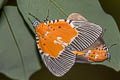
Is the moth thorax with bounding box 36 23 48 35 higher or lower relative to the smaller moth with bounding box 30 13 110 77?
higher

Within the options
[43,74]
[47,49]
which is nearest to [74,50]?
[47,49]

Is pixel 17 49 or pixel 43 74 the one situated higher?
pixel 17 49

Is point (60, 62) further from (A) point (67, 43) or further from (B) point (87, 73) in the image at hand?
(B) point (87, 73)

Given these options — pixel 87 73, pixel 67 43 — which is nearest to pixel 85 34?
pixel 67 43

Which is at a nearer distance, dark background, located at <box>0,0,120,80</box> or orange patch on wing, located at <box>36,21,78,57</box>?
orange patch on wing, located at <box>36,21,78,57</box>

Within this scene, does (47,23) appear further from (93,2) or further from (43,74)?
(43,74)

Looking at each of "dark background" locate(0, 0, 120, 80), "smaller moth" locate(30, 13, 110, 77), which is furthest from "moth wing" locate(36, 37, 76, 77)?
"dark background" locate(0, 0, 120, 80)

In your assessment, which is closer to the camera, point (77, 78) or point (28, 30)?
point (28, 30)

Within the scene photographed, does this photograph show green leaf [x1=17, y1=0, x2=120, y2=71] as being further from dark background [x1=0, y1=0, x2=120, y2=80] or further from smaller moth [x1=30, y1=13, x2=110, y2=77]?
dark background [x1=0, y1=0, x2=120, y2=80]
